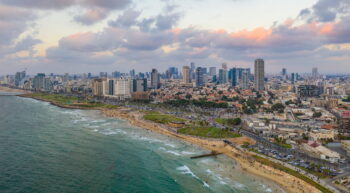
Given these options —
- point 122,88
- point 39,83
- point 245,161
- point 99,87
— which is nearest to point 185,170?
point 245,161

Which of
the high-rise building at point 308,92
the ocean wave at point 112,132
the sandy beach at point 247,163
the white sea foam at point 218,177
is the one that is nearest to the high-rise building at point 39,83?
the sandy beach at point 247,163

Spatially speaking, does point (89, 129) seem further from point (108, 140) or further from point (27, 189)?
point (27, 189)

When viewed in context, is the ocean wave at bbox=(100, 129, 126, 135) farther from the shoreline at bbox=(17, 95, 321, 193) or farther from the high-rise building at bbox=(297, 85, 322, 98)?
the high-rise building at bbox=(297, 85, 322, 98)

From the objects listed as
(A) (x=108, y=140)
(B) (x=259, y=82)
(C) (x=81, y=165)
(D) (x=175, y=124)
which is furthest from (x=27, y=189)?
(B) (x=259, y=82)

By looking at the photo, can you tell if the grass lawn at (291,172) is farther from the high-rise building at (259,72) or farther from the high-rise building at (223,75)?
the high-rise building at (223,75)

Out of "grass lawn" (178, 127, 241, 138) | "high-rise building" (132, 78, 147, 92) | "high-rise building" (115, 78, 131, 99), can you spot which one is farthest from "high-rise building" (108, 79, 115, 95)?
"grass lawn" (178, 127, 241, 138)

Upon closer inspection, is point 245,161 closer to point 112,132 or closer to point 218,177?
point 218,177
